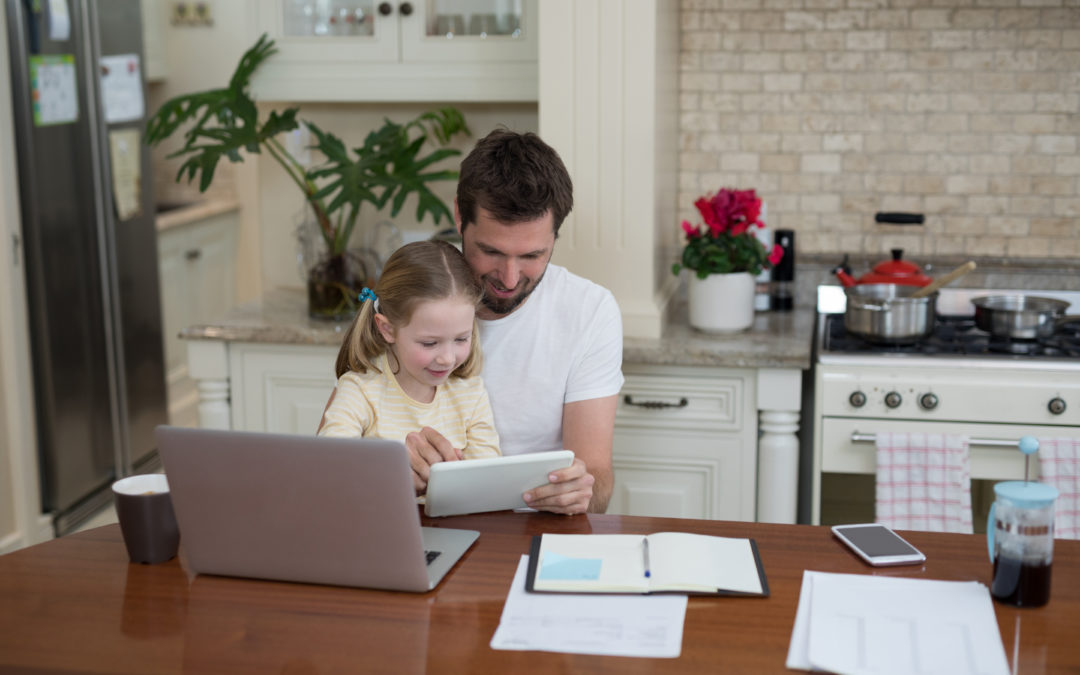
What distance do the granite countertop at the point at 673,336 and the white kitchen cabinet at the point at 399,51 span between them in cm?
61

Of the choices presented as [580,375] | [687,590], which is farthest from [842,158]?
[687,590]

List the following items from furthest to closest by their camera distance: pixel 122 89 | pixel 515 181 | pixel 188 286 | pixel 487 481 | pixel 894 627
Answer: pixel 188 286
pixel 122 89
pixel 515 181
pixel 487 481
pixel 894 627

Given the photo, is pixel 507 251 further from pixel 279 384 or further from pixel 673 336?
pixel 279 384

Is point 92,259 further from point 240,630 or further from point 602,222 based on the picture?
point 240,630

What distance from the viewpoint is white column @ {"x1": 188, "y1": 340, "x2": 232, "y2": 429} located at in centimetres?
291

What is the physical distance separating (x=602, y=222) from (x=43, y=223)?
1.85 meters

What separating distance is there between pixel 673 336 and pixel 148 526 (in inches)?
61.5

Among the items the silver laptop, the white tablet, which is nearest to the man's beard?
the white tablet

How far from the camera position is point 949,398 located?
2557 millimetres

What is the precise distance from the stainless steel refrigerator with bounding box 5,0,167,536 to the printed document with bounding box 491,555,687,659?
2623 mm

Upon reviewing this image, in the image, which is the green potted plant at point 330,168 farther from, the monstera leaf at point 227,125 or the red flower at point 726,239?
the red flower at point 726,239

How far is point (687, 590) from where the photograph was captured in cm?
143

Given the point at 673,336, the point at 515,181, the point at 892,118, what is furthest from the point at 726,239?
the point at 515,181

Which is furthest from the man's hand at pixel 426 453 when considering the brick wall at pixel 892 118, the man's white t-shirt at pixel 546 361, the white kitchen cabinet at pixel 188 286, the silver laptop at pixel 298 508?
the white kitchen cabinet at pixel 188 286
